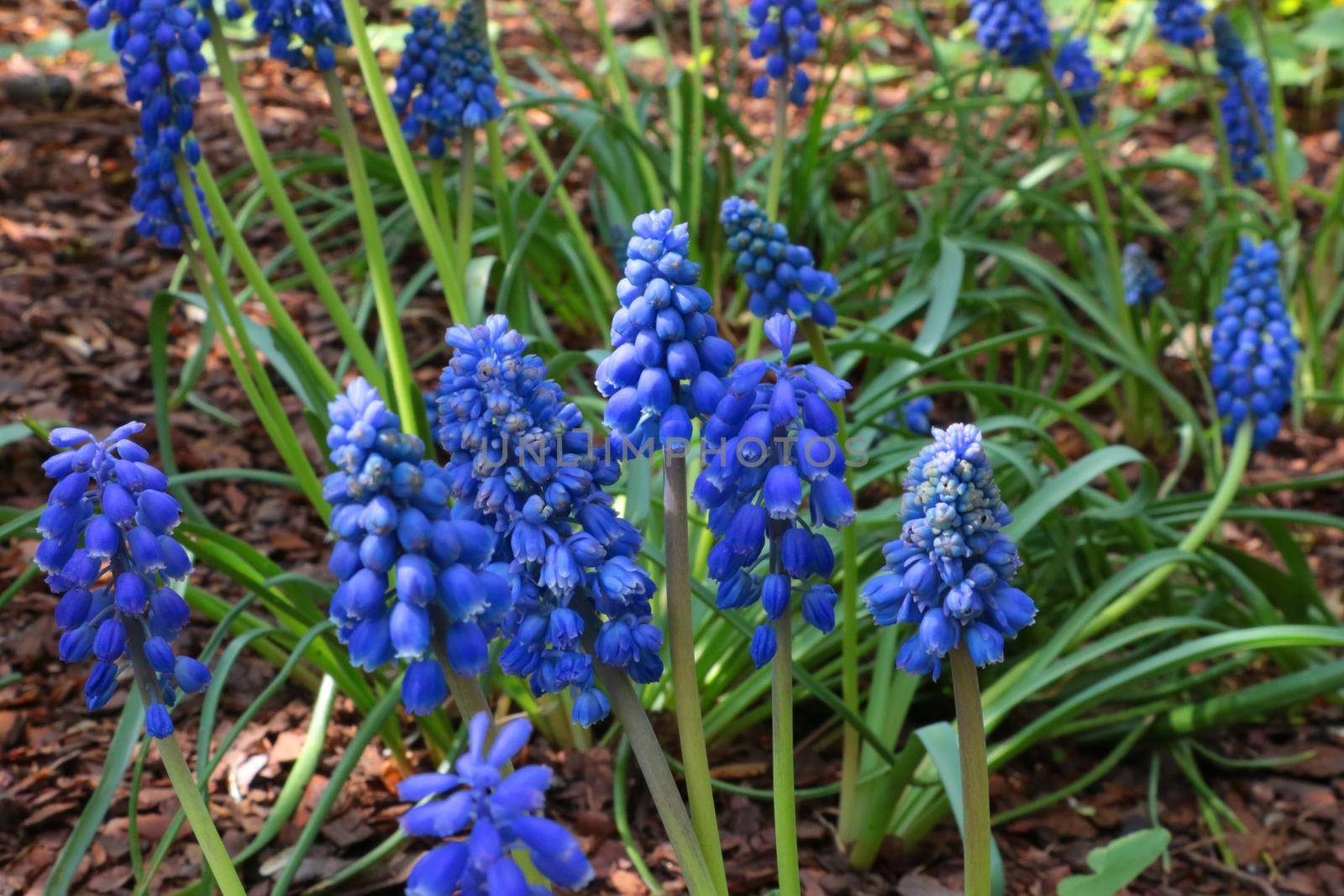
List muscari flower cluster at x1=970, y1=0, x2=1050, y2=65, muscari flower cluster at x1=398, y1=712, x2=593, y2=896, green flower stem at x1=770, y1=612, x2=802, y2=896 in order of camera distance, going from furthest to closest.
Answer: muscari flower cluster at x1=970, y1=0, x2=1050, y2=65 → green flower stem at x1=770, y1=612, x2=802, y2=896 → muscari flower cluster at x1=398, y1=712, x2=593, y2=896

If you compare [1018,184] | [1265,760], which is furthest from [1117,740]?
[1018,184]

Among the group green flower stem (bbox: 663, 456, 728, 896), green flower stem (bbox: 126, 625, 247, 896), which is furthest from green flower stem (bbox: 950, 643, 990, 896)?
green flower stem (bbox: 126, 625, 247, 896)

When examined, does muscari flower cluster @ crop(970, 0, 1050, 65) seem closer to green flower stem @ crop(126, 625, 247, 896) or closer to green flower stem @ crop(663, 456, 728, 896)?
green flower stem @ crop(663, 456, 728, 896)

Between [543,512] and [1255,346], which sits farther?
[1255,346]

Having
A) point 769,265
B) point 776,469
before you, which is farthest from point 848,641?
point 776,469

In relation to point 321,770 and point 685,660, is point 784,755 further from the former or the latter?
point 321,770

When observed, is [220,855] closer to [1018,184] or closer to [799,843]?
[799,843]
